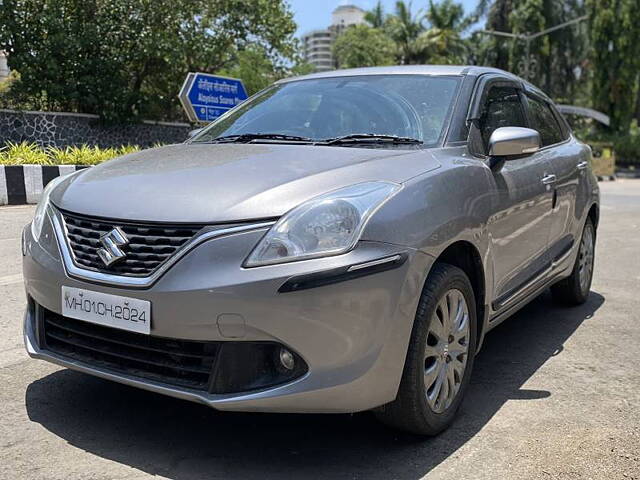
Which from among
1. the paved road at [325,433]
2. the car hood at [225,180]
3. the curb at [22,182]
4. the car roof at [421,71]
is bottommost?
the paved road at [325,433]

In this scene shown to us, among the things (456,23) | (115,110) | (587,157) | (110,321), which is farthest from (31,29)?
(456,23)

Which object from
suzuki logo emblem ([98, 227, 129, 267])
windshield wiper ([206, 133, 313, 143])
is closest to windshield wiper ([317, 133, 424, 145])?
windshield wiper ([206, 133, 313, 143])

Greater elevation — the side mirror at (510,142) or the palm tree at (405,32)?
the palm tree at (405,32)

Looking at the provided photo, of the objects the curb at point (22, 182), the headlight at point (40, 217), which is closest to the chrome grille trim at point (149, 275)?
the headlight at point (40, 217)

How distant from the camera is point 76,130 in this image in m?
16.4

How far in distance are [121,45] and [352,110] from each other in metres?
14.7

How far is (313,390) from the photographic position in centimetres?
242

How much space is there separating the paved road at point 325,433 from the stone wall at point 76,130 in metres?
12.5

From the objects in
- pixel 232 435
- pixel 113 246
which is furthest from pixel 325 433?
pixel 113 246

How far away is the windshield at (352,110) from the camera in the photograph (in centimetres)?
344

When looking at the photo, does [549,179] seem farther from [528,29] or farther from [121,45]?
[528,29]

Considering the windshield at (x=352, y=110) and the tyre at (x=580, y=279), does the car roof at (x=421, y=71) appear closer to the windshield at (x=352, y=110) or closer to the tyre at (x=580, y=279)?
the windshield at (x=352, y=110)

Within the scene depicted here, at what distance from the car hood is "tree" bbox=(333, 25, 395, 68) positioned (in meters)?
37.4

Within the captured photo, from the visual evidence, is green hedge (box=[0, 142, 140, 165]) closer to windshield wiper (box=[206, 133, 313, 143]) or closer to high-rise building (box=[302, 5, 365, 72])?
windshield wiper (box=[206, 133, 313, 143])
